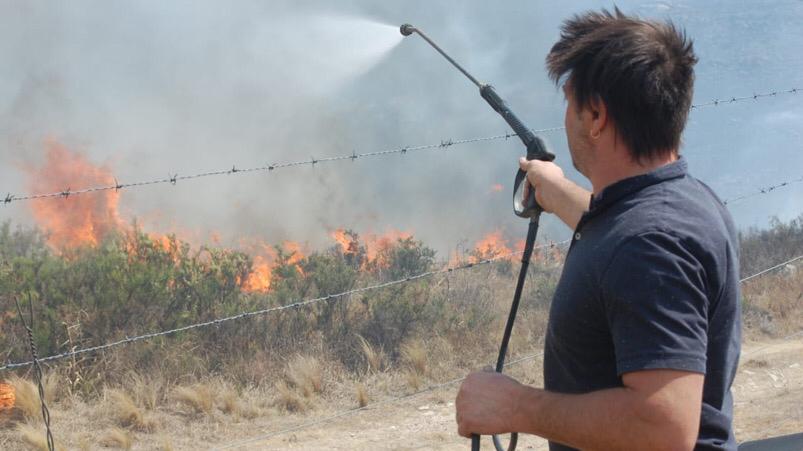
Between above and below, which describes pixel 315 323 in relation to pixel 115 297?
below

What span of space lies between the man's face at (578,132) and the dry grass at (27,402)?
5.14 m

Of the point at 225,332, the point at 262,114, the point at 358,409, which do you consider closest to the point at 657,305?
the point at 358,409

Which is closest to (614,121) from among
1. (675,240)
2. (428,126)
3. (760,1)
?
(675,240)

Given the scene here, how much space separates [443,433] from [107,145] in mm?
8206

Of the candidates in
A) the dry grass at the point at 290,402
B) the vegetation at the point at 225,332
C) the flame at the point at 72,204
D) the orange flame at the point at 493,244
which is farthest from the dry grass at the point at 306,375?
the orange flame at the point at 493,244

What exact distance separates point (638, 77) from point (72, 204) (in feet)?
32.9

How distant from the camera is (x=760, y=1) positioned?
2253 centimetres

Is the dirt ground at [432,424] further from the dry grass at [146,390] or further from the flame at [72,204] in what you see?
the flame at [72,204]

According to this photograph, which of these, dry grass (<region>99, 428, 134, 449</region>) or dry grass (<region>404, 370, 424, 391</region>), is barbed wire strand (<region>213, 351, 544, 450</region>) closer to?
dry grass (<region>404, 370, 424, 391</region>)

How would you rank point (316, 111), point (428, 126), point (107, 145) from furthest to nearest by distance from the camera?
point (428, 126) → point (316, 111) → point (107, 145)

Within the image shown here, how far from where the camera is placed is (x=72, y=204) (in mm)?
10688

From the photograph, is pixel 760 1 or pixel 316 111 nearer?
pixel 316 111

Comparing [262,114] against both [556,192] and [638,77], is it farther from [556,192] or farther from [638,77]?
[638,77]

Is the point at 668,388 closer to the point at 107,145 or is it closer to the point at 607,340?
the point at 607,340
